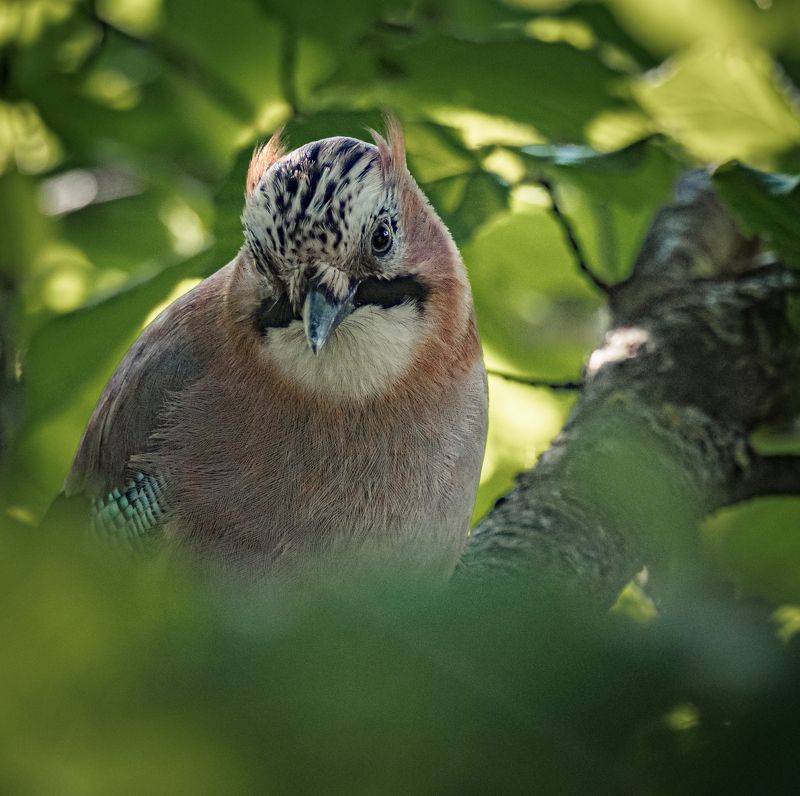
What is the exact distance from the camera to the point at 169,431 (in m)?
2.62

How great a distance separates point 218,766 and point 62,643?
84 mm

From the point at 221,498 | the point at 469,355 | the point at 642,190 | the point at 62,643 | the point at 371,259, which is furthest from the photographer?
the point at 469,355

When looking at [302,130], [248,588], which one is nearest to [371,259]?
[302,130]

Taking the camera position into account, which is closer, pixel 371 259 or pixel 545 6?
pixel 371 259

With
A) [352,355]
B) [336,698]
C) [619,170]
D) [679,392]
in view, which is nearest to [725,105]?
[619,170]

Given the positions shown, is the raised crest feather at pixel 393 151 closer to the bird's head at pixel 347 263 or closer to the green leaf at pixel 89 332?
the bird's head at pixel 347 263

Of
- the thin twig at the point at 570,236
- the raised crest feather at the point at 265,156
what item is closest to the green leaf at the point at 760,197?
the thin twig at the point at 570,236

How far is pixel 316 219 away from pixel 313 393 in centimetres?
45

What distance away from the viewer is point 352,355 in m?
2.64

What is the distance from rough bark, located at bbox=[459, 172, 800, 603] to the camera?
1999 mm

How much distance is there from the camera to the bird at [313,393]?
94.3 inches

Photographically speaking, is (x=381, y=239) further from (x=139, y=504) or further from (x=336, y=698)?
(x=336, y=698)

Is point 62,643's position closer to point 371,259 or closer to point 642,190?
point 642,190

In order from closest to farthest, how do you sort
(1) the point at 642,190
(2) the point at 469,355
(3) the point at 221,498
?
(1) the point at 642,190
(3) the point at 221,498
(2) the point at 469,355
